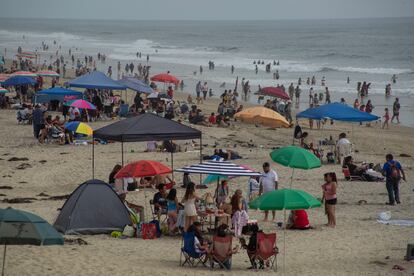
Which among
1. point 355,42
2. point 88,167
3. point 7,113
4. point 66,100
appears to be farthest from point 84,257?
point 355,42

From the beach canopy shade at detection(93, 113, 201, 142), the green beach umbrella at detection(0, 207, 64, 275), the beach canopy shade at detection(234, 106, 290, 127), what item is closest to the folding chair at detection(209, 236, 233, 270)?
the green beach umbrella at detection(0, 207, 64, 275)

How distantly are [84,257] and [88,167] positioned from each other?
351 inches

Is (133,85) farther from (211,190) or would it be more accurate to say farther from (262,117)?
(211,190)

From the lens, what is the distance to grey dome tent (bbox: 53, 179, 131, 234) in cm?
1413

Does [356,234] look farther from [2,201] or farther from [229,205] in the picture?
[2,201]

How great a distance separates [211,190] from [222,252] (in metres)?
6.44

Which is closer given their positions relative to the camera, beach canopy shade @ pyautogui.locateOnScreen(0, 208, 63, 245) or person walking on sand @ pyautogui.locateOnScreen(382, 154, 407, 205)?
beach canopy shade @ pyautogui.locateOnScreen(0, 208, 63, 245)

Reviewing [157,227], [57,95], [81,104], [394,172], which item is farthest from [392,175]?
[57,95]

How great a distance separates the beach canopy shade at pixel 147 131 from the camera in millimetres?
16391

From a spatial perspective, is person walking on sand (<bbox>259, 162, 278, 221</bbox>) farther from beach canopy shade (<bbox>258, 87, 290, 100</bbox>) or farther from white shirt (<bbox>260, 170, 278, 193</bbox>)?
beach canopy shade (<bbox>258, 87, 290, 100</bbox>)

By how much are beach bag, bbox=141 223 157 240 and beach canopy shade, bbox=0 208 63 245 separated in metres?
4.36

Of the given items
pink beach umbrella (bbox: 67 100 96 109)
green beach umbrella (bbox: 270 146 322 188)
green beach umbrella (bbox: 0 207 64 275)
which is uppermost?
green beach umbrella (bbox: 0 207 64 275)

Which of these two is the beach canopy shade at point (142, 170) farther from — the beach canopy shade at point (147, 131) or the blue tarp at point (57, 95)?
the blue tarp at point (57, 95)

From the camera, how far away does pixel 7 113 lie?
1244 inches
